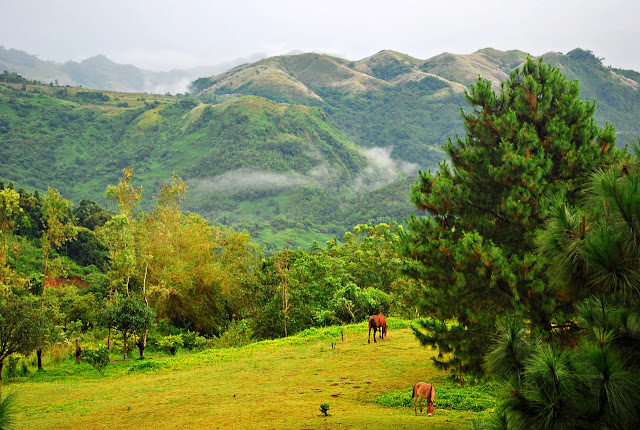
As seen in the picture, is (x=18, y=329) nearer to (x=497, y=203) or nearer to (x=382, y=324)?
(x=382, y=324)

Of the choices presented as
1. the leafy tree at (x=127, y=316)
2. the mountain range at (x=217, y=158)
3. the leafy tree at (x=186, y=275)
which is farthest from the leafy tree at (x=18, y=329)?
the mountain range at (x=217, y=158)

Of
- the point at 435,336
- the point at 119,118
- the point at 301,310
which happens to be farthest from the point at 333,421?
the point at 119,118

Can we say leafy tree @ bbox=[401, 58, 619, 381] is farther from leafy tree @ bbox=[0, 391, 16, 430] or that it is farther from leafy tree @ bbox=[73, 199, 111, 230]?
leafy tree @ bbox=[73, 199, 111, 230]

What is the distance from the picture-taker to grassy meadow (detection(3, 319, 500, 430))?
10.1 meters

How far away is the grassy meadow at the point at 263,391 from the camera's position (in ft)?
33.0

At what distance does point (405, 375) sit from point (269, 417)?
16.7ft

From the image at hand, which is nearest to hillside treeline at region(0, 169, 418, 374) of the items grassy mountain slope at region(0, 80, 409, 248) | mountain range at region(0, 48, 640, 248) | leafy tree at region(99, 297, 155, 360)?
leafy tree at region(99, 297, 155, 360)

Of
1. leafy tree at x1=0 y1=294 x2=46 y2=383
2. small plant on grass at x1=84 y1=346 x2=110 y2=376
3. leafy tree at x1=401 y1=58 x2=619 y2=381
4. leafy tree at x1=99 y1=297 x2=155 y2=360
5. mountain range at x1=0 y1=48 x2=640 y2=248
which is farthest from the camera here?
mountain range at x1=0 y1=48 x2=640 y2=248

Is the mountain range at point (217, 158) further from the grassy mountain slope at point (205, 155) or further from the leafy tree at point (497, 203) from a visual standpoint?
the leafy tree at point (497, 203)

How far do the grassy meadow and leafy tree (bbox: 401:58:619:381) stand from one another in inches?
66.7

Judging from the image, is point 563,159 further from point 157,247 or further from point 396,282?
point 157,247

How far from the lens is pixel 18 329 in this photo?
54.5 feet

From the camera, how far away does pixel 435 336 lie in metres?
→ 9.91

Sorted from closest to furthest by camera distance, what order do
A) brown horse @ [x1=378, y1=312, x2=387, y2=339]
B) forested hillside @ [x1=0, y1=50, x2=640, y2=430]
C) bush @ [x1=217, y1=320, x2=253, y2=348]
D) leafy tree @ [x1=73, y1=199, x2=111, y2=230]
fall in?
forested hillside @ [x1=0, y1=50, x2=640, y2=430] → brown horse @ [x1=378, y1=312, x2=387, y2=339] → bush @ [x1=217, y1=320, x2=253, y2=348] → leafy tree @ [x1=73, y1=199, x2=111, y2=230]
